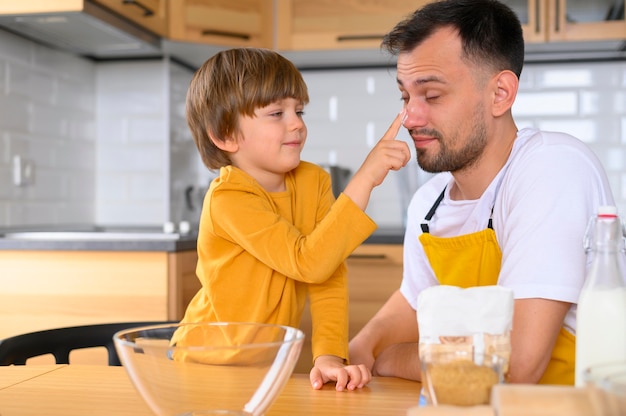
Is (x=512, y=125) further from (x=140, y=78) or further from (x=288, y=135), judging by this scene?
(x=140, y=78)

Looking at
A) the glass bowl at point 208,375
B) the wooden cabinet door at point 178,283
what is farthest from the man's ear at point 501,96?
the wooden cabinet door at point 178,283

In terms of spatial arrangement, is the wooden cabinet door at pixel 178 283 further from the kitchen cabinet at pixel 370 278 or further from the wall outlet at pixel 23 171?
the wall outlet at pixel 23 171

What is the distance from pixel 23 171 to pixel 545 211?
220 centimetres

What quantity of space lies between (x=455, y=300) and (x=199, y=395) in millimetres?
251

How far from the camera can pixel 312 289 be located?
4.37ft

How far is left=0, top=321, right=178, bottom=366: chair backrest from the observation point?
1288 millimetres

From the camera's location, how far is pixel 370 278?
105 inches

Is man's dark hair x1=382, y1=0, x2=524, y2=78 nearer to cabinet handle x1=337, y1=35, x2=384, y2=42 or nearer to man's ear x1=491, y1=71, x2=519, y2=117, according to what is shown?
man's ear x1=491, y1=71, x2=519, y2=117

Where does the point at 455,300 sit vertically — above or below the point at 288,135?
below

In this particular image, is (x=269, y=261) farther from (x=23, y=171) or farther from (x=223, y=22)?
(x=223, y=22)

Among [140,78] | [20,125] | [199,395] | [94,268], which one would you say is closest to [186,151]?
[140,78]

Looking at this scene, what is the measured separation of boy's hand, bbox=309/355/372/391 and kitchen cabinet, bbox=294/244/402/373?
1.63 meters

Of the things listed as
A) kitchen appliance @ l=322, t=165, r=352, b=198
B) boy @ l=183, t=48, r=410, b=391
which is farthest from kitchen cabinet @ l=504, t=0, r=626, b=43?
boy @ l=183, t=48, r=410, b=391

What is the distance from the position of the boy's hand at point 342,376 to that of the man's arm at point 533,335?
204mm
